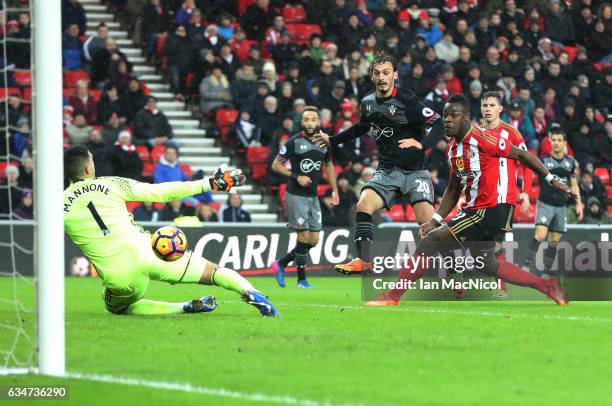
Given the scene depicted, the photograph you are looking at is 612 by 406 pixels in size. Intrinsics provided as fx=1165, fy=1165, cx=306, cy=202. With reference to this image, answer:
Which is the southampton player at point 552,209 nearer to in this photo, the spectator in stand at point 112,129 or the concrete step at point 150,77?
the spectator in stand at point 112,129

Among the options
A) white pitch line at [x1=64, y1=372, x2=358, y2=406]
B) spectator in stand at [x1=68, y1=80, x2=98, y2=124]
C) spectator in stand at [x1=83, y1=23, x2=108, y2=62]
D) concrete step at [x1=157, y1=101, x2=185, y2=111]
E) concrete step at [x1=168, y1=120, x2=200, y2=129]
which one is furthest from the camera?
concrete step at [x1=157, y1=101, x2=185, y2=111]

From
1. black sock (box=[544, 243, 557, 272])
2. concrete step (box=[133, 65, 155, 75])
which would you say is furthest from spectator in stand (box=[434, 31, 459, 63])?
black sock (box=[544, 243, 557, 272])

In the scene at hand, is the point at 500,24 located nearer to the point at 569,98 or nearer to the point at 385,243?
the point at 569,98

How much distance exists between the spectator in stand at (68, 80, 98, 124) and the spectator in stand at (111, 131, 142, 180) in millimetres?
1100

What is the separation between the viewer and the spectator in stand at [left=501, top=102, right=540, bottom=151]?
875 inches

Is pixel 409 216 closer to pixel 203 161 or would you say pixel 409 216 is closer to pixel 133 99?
pixel 203 161

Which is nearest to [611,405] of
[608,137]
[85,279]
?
[85,279]

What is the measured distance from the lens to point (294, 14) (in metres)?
24.2

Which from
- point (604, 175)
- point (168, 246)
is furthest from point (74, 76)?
point (168, 246)

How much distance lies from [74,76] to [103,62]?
0.67 m

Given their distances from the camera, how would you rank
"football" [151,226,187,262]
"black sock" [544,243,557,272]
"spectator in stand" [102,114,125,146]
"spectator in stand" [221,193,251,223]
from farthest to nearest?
1. "spectator in stand" [221,193,251,223]
2. "spectator in stand" [102,114,125,146]
3. "black sock" [544,243,557,272]
4. "football" [151,226,187,262]

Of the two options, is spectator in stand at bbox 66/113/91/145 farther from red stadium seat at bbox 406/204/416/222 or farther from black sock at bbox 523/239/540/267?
black sock at bbox 523/239/540/267

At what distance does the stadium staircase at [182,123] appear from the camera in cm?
2109

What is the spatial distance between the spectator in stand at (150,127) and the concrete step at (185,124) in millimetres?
1807
